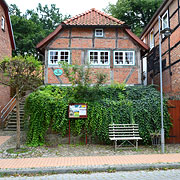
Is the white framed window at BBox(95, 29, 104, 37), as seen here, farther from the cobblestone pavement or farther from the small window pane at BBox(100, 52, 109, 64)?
the cobblestone pavement

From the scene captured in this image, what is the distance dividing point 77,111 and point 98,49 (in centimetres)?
608

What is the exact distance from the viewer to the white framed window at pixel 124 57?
1410cm

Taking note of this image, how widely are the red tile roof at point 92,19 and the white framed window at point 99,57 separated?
199 centimetres

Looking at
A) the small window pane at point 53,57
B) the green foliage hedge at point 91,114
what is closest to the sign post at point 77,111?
the green foliage hedge at point 91,114

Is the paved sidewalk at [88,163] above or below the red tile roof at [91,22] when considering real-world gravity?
below

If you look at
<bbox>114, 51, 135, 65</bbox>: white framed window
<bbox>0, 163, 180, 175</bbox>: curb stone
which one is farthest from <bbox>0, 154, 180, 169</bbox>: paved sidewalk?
<bbox>114, 51, 135, 65</bbox>: white framed window

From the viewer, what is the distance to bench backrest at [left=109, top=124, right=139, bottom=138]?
9023 mm

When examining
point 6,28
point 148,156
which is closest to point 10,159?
point 148,156

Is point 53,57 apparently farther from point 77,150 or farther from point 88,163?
point 88,163

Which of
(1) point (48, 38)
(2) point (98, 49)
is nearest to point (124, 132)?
(2) point (98, 49)

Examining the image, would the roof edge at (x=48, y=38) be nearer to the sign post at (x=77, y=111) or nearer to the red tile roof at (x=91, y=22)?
the red tile roof at (x=91, y=22)

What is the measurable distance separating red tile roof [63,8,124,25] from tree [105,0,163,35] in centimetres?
1248

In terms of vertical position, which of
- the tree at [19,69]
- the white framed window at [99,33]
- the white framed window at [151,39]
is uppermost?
the white framed window at [151,39]

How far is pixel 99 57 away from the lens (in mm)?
14094
